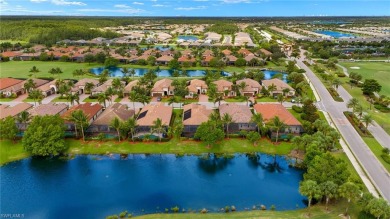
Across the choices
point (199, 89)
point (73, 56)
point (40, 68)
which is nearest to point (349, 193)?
point (199, 89)

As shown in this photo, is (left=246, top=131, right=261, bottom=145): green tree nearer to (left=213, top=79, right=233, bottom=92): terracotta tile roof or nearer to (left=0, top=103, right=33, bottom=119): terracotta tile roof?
(left=213, top=79, right=233, bottom=92): terracotta tile roof

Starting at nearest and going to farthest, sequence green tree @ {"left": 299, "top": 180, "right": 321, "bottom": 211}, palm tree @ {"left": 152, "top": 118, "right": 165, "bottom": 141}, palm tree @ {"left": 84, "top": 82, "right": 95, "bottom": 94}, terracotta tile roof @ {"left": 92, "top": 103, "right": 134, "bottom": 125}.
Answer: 1. green tree @ {"left": 299, "top": 180, "right": 321, "bottom": 211}
2. palm tree @ {"left": 152, "top": 118, "right": 165, "bottom": 141}
3. terracotta tile roof @ {"left": 92, "top": 103, "right": 134, "bottom": 125}
4. palm tree @ {"left": 84, "top": 82, "right": 95, "bottom": 94}

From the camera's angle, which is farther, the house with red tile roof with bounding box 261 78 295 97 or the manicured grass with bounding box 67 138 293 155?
the house with red tile roof with bounding box 261 78 295 97

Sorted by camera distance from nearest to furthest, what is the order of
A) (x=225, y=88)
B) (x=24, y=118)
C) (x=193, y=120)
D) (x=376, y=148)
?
(x=376, y=148)
(x=24, y=118)
(x=193, y=120)
(x=225, y=88)

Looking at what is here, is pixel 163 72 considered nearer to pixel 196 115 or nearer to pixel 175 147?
pixel 196 115

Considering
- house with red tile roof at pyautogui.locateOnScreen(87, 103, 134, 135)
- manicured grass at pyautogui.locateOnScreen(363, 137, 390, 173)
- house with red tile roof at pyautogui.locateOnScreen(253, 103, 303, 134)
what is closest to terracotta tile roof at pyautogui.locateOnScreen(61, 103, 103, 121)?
house with red tile roof at pyautogui.locateOnScreen(87, 103, 134, 135)

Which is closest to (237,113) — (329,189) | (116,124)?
(116,124)
